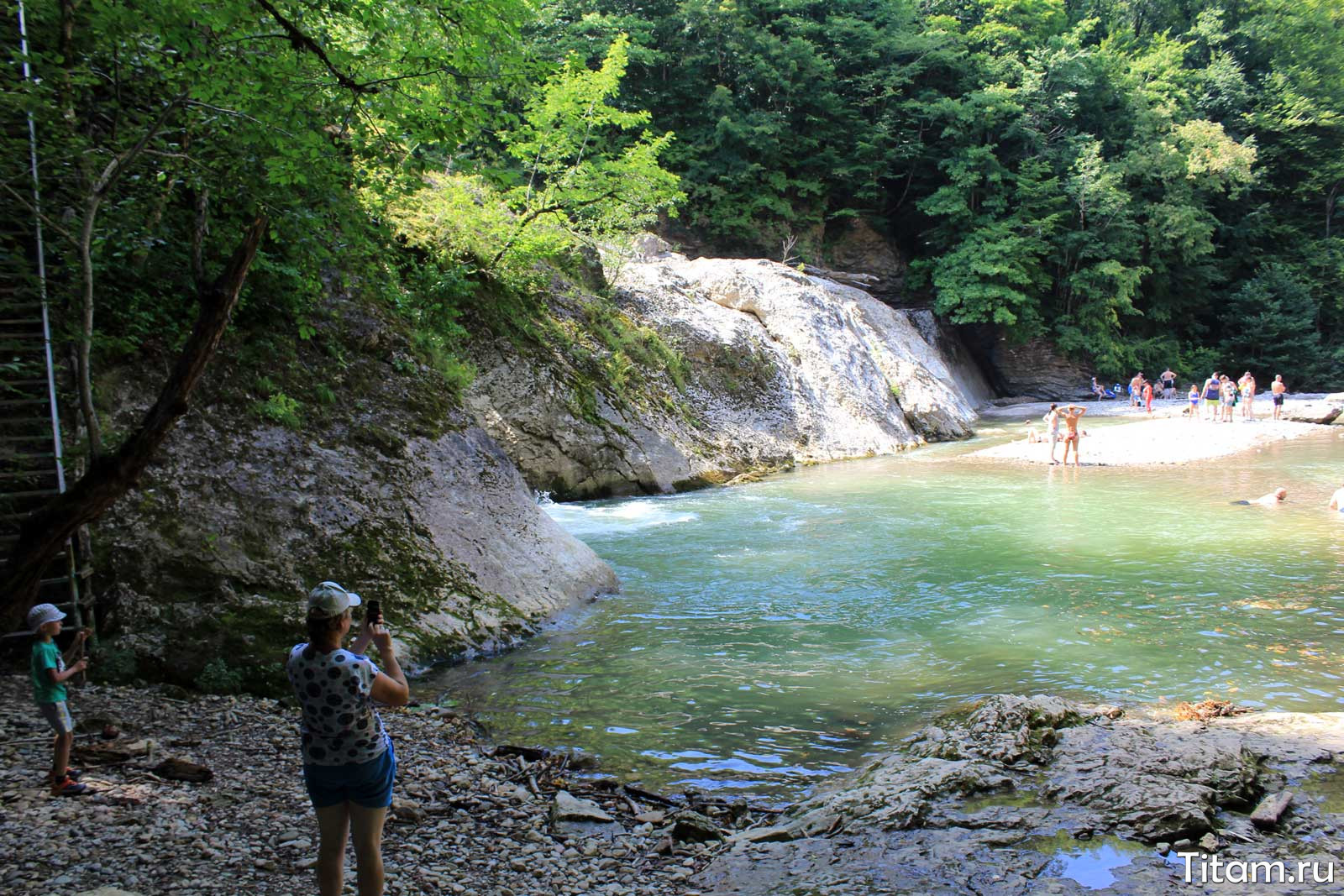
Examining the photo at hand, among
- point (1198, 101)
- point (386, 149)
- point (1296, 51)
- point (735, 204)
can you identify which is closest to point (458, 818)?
point (386, 149)

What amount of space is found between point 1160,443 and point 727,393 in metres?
12.5

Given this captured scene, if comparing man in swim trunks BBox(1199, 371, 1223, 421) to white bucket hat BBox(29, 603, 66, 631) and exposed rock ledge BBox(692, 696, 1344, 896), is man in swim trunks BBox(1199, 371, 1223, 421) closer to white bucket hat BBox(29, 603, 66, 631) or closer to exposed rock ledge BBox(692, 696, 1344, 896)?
exposed rock ledge BBox(692, 696, 1344, 896)

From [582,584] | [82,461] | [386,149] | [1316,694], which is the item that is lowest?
[1316,694]

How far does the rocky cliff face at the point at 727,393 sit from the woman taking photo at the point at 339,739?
9753mm

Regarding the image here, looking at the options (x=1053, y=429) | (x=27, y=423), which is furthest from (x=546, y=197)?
(x=1053, y=429)

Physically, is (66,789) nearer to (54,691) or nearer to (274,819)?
(54,691)

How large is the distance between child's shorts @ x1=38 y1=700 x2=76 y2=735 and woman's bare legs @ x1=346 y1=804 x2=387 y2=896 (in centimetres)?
218

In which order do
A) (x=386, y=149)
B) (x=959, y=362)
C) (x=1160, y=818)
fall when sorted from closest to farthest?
(x=1160, y=818) < (x=386, y=149) < (x=959, y=362)

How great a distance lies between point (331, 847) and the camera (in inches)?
136

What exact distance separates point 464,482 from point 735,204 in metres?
28.3

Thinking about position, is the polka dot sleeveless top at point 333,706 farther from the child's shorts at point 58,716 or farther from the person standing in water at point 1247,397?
the person standing in water at point 1247,397

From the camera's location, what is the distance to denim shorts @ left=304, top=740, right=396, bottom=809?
11.2ft

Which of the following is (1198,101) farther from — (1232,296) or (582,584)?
(582,584)

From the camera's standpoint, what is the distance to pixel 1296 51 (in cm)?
4416
